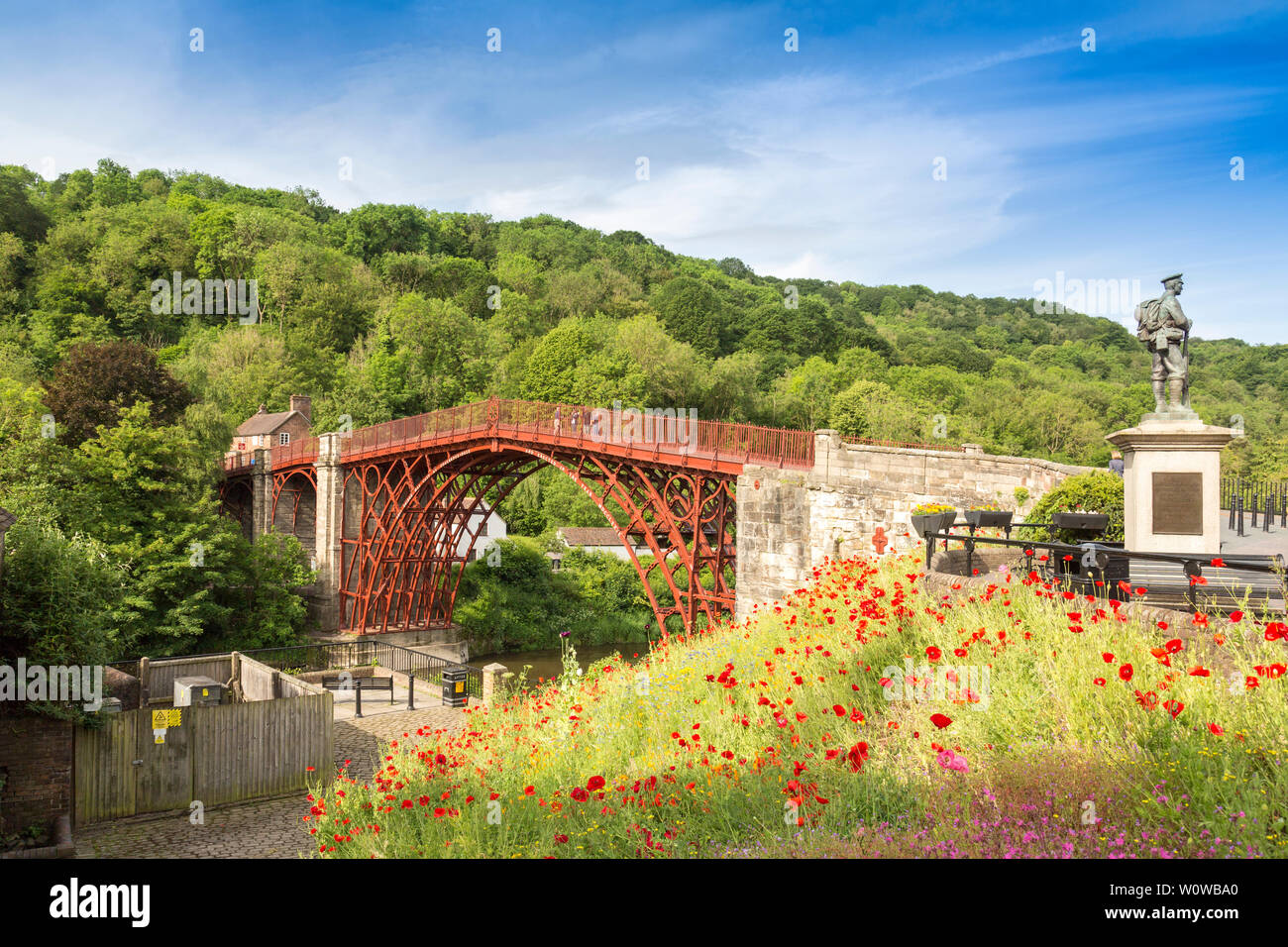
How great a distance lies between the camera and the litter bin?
742 inches

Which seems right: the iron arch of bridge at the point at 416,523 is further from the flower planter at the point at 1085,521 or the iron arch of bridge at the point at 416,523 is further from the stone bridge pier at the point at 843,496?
the flower planter at the point at 1085,521

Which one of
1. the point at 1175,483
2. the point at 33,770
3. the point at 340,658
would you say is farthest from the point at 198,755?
the point at 340,658

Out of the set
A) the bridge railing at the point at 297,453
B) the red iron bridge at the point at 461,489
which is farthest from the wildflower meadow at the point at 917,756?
the bridge railing at the point at 297,453

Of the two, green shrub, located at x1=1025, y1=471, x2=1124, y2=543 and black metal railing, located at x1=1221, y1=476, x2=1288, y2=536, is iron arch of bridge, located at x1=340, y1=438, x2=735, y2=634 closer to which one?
green shrub, located at x1=1025, y1=471, x2=1124, y2=543

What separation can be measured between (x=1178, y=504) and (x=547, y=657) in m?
33.1

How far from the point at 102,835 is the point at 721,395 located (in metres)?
45.5

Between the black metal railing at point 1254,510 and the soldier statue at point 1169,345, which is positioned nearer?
the soldier statue at point 1169,345

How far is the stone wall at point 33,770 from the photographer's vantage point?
1049cm

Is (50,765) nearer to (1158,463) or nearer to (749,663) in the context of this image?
(749,663)

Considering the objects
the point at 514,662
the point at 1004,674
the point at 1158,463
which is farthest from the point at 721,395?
the point at 1004,674

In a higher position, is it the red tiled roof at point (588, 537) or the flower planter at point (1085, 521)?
the flower planter at point (1085, 521)

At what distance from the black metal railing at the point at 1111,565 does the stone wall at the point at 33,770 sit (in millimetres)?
11401

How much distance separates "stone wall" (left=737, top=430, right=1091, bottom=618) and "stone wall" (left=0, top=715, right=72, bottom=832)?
35.6 ft

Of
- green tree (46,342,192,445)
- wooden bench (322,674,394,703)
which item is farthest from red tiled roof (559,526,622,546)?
wooden bench (322,674,394,703)
